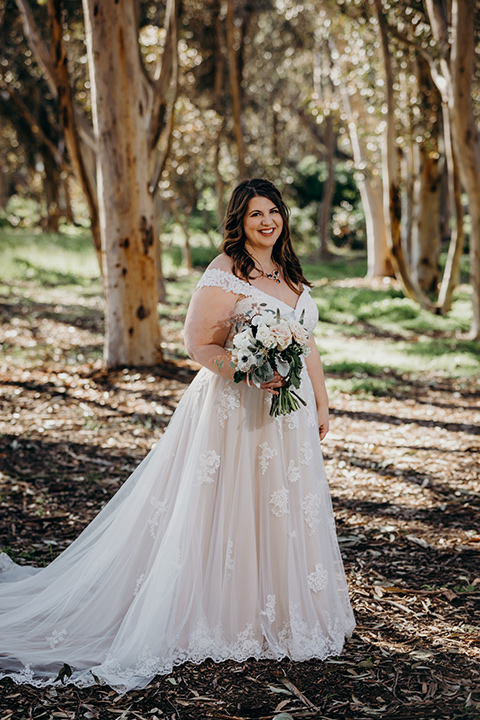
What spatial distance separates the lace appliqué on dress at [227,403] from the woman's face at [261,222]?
739 mm

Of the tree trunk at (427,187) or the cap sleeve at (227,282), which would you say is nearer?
the cap sleeve at (227,282)

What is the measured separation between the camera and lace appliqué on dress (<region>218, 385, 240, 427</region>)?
3.58 metres

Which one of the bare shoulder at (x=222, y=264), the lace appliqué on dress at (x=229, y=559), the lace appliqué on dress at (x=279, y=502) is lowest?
the lace appliqué on dress at (x=229, y=559)

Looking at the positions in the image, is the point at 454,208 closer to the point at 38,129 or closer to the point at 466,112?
the point at 466,112

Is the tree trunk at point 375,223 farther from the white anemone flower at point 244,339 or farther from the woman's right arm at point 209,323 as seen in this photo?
the white anemone flower at point 244,339

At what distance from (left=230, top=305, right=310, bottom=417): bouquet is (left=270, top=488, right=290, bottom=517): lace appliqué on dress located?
0.41 m

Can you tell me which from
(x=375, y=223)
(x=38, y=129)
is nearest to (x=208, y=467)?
(x=38, y=129)

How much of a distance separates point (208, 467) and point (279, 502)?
38cm

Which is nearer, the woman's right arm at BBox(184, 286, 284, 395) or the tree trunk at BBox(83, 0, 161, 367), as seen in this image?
the woman's right arm at BBox(184, 286, 284, 395)

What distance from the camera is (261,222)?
3.65m

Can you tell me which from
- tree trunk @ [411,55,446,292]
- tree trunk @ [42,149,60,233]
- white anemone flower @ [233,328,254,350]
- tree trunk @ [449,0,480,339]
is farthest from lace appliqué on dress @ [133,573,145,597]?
tree trunk @ [42,149,60,233]

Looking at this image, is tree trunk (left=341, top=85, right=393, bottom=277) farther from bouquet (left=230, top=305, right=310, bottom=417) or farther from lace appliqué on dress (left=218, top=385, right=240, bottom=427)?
bouquet (left=230, top=305, right=310, bottom=417)

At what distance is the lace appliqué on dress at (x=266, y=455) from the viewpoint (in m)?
3.56

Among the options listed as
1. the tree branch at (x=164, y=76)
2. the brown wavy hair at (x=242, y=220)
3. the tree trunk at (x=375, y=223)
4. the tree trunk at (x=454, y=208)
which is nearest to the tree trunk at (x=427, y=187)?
the tree trunk at (x=454, y=208)
